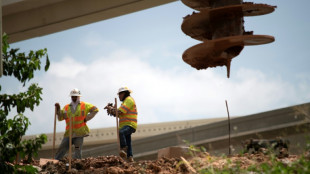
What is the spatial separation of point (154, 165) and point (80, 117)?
4.55 metres

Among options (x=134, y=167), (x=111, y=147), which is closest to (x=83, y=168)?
(x=134, y=167)

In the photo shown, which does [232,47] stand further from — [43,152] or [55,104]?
[43,152]

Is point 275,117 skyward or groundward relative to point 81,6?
groundward

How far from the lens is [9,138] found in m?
7.66

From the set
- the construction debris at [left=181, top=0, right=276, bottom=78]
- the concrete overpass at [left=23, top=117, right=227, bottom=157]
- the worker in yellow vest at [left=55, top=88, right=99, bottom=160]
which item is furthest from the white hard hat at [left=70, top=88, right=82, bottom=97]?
the concrete overpass at [left=23, top=117, right=227, bottom=157]

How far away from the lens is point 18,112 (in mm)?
8000

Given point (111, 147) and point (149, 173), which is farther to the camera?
point (111, 147)

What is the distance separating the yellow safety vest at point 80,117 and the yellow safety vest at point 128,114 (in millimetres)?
1063

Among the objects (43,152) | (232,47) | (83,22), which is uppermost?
(83,22)

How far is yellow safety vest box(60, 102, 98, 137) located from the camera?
1289 cm

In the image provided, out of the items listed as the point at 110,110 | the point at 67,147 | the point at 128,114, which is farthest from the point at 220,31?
the point at 67,147

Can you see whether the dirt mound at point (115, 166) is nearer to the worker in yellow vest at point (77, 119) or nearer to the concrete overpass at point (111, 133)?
the worker in yellow vest at point (77, 119)

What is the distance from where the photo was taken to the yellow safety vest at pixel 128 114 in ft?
40.3

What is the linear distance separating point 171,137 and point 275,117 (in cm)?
463
